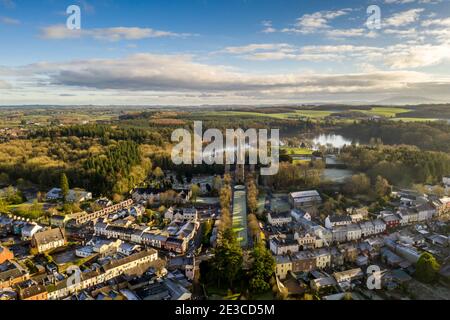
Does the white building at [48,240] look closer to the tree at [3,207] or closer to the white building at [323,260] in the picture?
the tree at [3,207]

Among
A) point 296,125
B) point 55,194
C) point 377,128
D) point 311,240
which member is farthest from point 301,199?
point 296,125

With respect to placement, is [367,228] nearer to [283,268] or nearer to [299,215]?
[299,215]

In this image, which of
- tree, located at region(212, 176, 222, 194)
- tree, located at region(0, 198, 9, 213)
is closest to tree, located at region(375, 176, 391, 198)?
tree, located at region(212, 176, 222, 194)

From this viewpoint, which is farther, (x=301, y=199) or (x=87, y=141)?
(x=87, y=141)

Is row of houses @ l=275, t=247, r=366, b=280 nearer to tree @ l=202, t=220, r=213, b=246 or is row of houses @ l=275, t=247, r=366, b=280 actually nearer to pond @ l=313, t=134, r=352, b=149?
tree @ l=202, t=220, r=213, b=246
